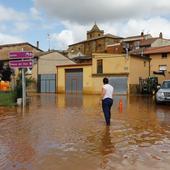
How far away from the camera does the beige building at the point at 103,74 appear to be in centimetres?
4594

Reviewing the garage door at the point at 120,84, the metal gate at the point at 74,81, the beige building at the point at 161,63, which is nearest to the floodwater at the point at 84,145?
the garage door at the point at 120,84

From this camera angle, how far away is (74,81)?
167ft

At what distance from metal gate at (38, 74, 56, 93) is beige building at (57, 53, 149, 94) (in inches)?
57.9

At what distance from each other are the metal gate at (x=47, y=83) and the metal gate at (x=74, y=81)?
3055 millimetres

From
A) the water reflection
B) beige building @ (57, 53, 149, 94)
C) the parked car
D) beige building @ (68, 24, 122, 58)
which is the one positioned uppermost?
beige building @ (68, 24, 122, 58)

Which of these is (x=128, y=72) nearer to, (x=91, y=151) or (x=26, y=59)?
(x=26, y=59)

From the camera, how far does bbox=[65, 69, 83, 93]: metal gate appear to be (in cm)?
5041

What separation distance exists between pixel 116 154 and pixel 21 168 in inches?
89.9

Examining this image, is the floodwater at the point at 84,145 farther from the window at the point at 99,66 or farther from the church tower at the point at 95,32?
the church tower at the point at 95,32

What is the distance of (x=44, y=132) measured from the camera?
12016mm

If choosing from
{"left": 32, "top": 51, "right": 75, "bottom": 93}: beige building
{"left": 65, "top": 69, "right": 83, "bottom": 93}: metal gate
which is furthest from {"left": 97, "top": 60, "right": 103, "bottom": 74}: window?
{"left": 32, "top": 51, "right": 75, "bottom": 93}: beige building

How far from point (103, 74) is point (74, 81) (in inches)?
192

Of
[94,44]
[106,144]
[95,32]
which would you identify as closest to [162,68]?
[106,144]

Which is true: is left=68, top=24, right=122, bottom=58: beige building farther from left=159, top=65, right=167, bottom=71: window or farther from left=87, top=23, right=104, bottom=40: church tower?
left=159, top=65, right=167, bottom=71: window
